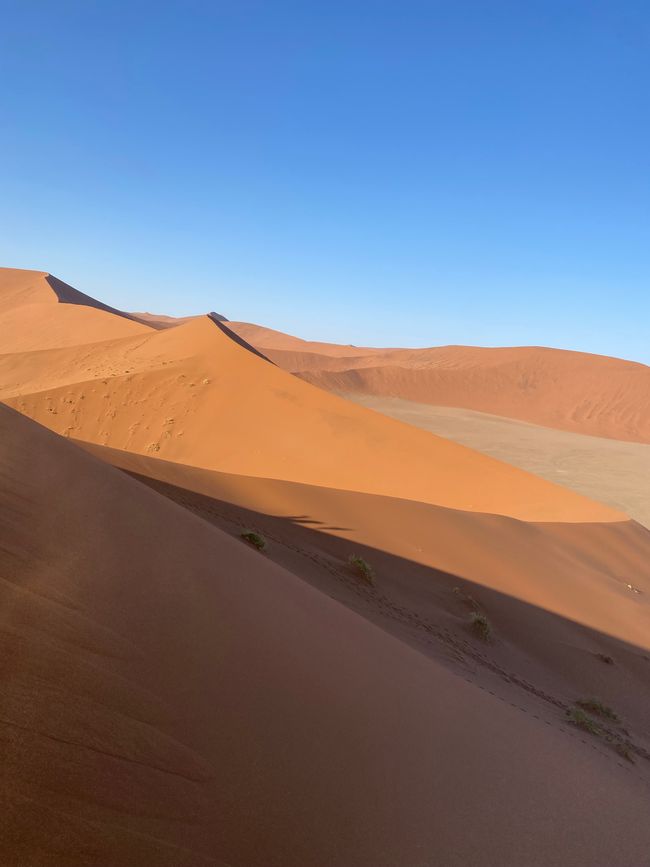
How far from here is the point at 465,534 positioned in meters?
10.0

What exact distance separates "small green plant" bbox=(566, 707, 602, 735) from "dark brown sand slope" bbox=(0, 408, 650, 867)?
1140mm

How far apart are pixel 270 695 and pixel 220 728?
41cm

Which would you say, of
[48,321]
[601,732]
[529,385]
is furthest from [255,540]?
[529,385]

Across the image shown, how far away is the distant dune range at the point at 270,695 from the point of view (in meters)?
1.95

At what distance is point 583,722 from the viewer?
17.8ft

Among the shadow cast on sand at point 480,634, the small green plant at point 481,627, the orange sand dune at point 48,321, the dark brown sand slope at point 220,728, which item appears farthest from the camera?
the orange sand dune at point 48,321

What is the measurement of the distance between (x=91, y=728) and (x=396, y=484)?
1316 centimetres

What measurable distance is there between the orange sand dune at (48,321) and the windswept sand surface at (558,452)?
18.8 metres

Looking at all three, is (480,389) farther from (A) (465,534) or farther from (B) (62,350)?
(A) (465,534)

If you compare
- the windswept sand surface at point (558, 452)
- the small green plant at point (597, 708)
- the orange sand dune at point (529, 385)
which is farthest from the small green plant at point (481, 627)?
the orange sand dune at point (529, 385)

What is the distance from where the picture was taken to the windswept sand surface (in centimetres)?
2523

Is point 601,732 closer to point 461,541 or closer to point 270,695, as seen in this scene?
point 270,695

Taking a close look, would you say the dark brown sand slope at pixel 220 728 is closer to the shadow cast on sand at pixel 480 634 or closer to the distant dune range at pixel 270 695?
the distant dune range at pixel 270 695

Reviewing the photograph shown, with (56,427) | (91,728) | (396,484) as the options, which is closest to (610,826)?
(91,728)
